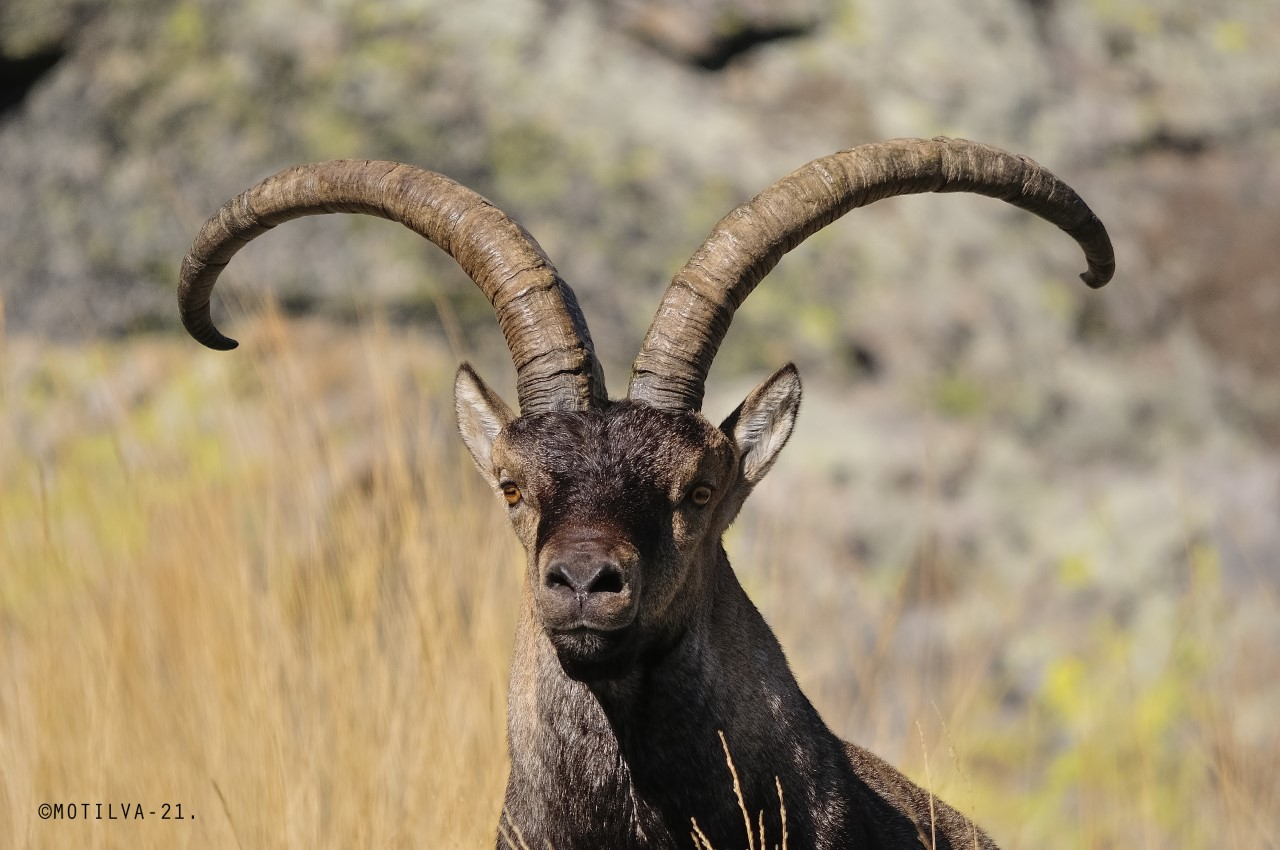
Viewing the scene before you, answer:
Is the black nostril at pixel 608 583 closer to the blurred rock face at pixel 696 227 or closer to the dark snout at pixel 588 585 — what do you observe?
the dark snout at pixel 588 585

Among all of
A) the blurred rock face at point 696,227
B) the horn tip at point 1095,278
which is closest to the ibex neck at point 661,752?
the horn tip at point 1095,278

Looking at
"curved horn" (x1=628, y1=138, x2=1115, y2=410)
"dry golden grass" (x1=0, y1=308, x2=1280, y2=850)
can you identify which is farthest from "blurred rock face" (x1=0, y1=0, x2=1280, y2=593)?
"curved horn" (x1=628, y1=138, x2=1115, y2=410)

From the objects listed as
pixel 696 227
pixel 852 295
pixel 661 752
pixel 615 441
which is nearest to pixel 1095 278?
pixel 615 441

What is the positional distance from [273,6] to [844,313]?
5312 mm

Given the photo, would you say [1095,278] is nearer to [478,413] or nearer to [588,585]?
[478,413]

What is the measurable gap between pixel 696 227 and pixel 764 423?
6.80 m

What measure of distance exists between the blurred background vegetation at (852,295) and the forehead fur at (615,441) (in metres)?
4.58

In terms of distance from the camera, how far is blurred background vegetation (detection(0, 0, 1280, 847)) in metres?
9.92

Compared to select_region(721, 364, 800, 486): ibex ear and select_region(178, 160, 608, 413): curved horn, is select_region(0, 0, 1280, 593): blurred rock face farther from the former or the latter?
select_region(721, 364, 800, 486): ibex ear

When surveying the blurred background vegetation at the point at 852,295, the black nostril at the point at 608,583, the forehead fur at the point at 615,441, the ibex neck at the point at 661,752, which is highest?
the blurred background vegetation at the point at 852,295

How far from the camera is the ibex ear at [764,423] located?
14.4ft

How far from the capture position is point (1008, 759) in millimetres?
10164

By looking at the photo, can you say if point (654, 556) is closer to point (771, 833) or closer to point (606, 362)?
point (771, 833)

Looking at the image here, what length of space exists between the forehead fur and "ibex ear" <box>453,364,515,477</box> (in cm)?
59
